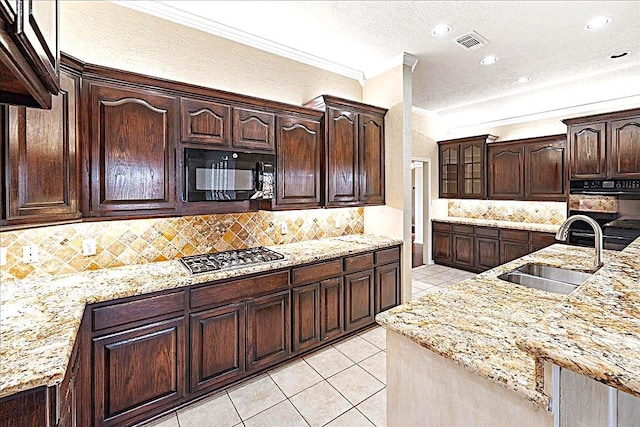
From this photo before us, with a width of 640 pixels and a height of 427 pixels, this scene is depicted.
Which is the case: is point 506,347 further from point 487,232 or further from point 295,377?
point 487,232

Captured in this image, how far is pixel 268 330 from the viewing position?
106 inches

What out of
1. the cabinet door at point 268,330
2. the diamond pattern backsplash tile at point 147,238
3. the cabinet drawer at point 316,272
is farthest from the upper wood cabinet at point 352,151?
the cabinet door at point 268,330

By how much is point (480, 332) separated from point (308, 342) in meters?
1.94

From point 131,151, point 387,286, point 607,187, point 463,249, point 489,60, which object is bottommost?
point 387,286

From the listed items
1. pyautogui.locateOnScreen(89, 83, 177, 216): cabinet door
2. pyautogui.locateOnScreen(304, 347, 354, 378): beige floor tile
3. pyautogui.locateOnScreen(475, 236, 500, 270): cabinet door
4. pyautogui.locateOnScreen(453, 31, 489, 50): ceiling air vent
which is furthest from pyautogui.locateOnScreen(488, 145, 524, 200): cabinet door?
pyautogui.locateOnScreen(89, 83, 177, 216): cabinet door

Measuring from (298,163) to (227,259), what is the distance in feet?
3.91

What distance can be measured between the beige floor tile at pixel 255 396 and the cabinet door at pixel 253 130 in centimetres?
201

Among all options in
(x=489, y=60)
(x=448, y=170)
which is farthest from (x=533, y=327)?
(x=448, y=170)

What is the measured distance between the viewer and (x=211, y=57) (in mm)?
3064

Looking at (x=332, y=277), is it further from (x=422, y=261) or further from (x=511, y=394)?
(x=422, y=261)

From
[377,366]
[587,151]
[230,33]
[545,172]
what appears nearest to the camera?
[377,366]

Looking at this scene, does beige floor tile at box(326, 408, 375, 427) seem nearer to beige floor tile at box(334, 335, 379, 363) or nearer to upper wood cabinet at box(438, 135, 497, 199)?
beige floor tile at box(334, 335, 379, 363)

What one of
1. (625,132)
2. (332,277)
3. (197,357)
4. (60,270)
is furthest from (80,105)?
(625,132)

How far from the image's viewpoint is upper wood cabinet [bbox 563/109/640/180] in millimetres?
4176
